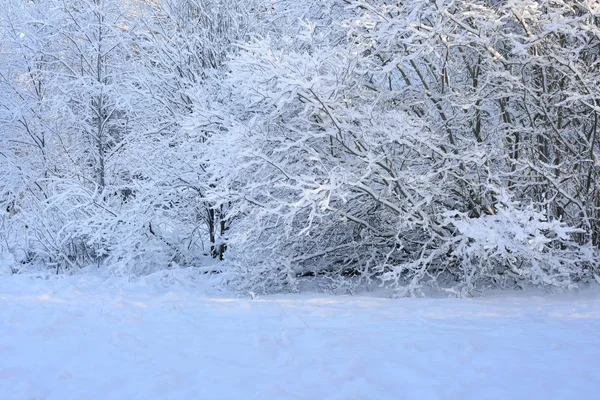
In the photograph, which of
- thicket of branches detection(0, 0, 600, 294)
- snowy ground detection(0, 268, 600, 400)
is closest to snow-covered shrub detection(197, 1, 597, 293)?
thicket of branches detection(0, 0, 600, 294)

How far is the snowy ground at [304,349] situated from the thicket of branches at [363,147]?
3.01 ft

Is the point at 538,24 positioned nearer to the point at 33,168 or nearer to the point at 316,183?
the point at 316,183

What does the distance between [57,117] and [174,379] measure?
1098 cm

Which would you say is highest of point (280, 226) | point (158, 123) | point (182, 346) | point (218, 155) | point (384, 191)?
point (158, 123)

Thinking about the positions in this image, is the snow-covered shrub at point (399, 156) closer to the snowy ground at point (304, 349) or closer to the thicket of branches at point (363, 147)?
the thicket of branches at point (363, 147)

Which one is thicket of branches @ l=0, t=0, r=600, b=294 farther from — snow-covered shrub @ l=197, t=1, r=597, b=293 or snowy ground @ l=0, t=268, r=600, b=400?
snowy ground @ l=0, t=268, r=600, b=400

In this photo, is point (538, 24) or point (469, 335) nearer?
point (469, 335)

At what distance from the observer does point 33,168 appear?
1362 cm

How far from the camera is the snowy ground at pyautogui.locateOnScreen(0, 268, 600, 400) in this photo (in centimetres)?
356

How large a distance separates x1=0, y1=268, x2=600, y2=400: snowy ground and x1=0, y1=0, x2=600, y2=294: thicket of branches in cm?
92

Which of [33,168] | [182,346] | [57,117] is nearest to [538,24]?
[182,346]

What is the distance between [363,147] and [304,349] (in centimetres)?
346

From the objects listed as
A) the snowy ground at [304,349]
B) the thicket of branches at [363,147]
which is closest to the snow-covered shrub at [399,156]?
the thicket of branches at [363,147]

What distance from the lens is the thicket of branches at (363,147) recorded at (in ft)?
21.7
